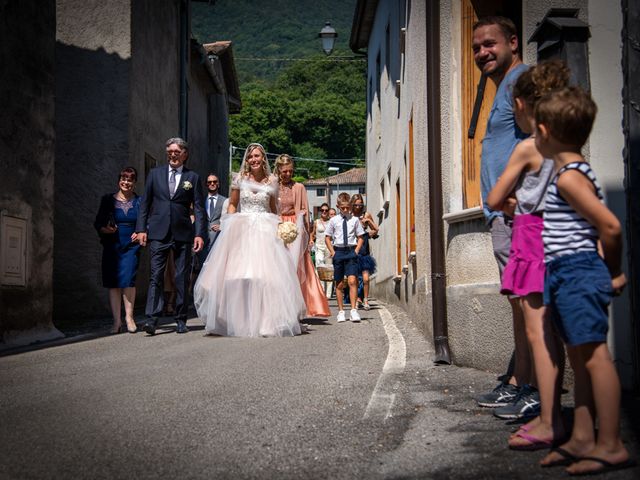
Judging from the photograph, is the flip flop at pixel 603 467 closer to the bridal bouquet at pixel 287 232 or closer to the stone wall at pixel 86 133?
the bridal bouquet at pixel 287 232

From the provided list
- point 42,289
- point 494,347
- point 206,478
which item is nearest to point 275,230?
point 42,289

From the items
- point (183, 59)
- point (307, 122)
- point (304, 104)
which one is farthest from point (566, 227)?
point (304, 104)

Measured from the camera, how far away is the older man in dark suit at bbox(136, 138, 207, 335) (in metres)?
10.3

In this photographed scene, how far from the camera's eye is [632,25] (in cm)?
541

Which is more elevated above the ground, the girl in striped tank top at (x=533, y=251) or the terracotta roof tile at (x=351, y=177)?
the terracotta roof tile at (x=351, y=177)

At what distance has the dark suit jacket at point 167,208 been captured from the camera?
1037 centimetres

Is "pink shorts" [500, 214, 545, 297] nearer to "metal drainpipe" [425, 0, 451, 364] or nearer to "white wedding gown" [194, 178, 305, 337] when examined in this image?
"metal drainpipe" [425, 0, 451, 364]

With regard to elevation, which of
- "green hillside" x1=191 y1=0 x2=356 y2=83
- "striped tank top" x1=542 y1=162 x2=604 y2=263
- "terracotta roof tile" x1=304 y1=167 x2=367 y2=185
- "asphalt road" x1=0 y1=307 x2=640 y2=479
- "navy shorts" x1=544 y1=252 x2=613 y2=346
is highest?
"green hillside" x1=191 y1=0 x2=356 y2=83

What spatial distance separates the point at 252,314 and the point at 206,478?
631 cm

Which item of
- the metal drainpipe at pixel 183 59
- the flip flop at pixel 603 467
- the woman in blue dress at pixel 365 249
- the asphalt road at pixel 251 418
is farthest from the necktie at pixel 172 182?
the metal drainpipe at pixel 183 59

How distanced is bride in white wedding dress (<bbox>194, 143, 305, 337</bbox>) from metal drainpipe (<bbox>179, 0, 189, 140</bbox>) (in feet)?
31.3

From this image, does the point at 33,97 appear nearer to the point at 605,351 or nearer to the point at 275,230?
the point at 275,230

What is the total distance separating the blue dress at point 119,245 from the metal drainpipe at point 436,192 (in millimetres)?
4513

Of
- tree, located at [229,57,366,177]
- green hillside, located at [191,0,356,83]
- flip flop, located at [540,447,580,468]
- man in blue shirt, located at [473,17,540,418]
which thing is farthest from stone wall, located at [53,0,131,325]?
green hillside, located at [191,0,356,83]
